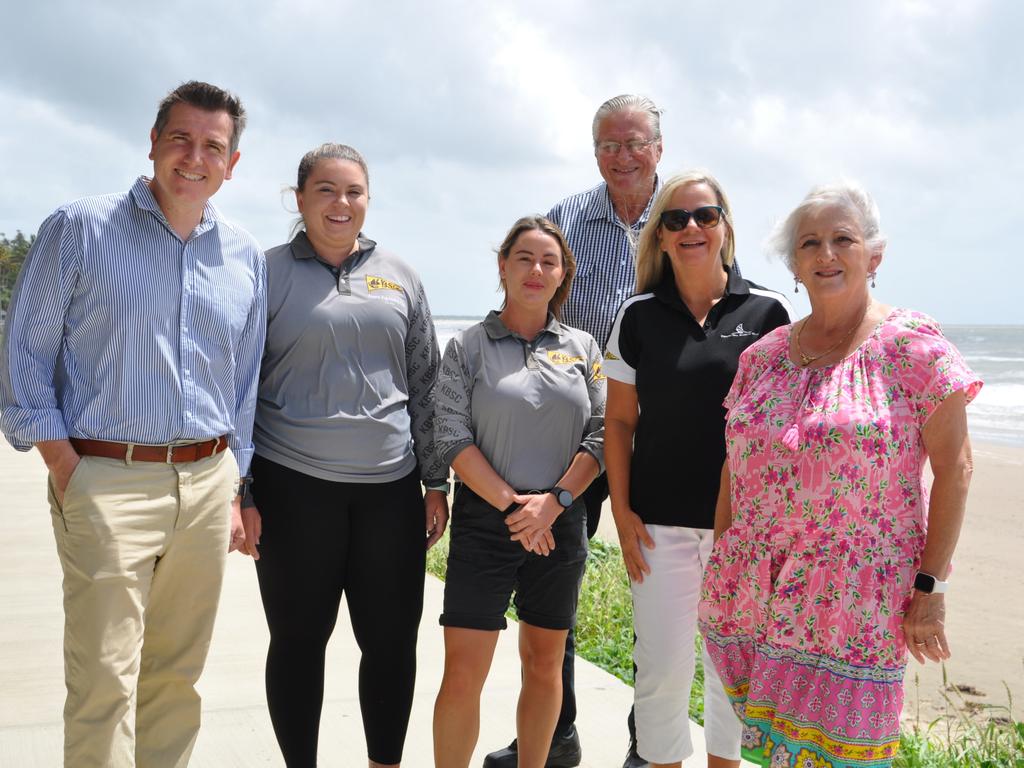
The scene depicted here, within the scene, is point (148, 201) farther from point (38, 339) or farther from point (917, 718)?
point (917, 718)

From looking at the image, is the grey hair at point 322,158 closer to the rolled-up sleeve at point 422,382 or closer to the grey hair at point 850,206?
the rolled-up sleeve at point 422,382

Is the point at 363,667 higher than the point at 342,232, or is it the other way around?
the point at 342,232

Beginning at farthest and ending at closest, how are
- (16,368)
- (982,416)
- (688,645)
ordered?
(982,416) < (688,645) < (16,368)

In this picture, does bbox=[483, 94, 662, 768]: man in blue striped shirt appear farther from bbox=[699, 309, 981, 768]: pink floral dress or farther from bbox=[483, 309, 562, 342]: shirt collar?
bbox=[699, 309, 981, 768]: pink floral dress

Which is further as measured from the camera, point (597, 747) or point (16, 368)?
point (597, 747)

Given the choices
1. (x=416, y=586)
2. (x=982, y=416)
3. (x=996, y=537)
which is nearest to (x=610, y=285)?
(x=416, y=586)

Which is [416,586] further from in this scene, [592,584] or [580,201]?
[592,584]

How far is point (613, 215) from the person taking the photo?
4031 mm

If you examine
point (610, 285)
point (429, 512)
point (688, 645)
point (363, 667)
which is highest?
point (610, 285)

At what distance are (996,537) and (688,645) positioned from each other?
30.5 feet

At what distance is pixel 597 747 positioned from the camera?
3797mm

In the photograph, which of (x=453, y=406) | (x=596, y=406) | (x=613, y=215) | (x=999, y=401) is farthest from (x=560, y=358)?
(x=999, y=401)

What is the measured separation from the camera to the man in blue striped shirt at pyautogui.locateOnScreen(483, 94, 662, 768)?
12.9 ft

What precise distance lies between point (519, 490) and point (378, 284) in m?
0.88
